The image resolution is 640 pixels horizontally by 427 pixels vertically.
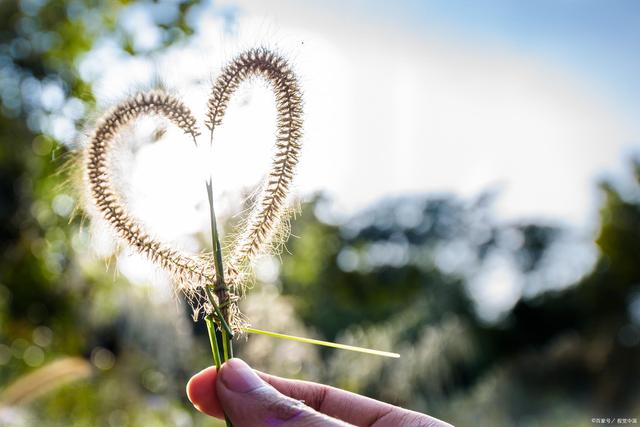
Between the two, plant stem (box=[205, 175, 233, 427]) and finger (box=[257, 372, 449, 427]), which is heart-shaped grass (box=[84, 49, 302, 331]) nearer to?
plant stem (box=[205, 175, 233, 427])

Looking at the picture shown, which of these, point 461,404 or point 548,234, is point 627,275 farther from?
point 461,404

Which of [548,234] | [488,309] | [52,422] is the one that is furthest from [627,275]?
[52,422]

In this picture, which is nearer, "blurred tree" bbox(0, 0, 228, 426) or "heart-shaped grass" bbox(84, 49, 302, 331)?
"heart-shaped grass" bbox(84, 49, 302, 331)

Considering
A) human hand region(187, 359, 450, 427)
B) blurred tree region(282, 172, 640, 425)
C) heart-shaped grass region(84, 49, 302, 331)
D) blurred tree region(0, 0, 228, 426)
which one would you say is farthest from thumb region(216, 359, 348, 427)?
blurred tree region(282, 172, 640, 425)

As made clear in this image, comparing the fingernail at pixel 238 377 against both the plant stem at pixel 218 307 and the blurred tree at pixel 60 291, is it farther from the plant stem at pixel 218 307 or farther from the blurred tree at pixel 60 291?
the blurred tree at pixel 60 291

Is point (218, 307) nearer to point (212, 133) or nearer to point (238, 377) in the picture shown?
point (238, 377)

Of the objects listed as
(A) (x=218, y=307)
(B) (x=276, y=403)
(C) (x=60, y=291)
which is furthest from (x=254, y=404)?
(C) (x=60, y=291)
